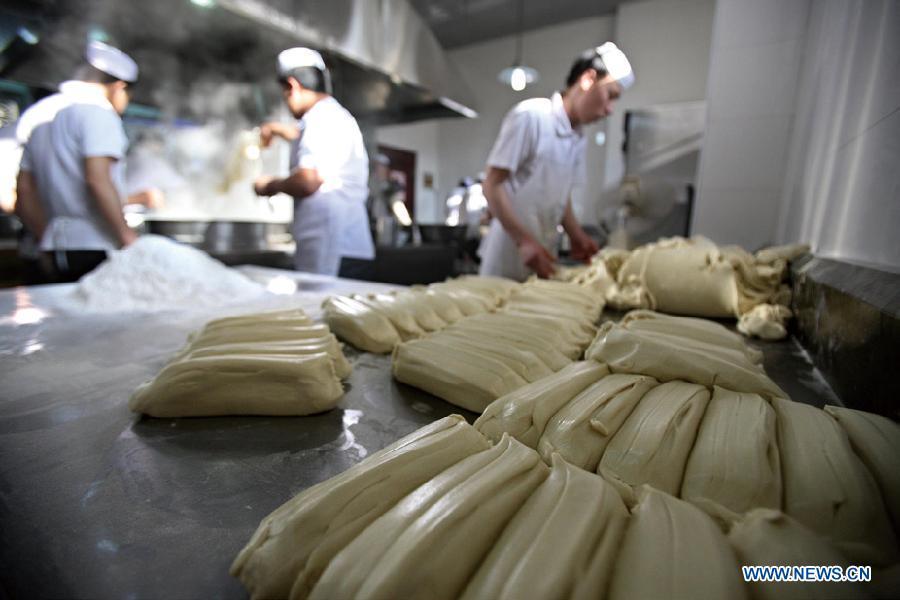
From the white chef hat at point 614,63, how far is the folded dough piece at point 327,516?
9.57ft

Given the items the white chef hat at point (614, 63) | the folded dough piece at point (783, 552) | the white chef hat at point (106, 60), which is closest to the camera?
the folded dough piece at point (783, 552)

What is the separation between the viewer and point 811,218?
2.11 meters

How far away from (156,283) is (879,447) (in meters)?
2.58

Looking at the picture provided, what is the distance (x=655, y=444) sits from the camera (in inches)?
29.0

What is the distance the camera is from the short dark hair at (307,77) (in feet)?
9.98

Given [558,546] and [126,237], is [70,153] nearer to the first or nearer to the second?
[126,237]

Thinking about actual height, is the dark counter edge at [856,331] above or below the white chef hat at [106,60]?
below

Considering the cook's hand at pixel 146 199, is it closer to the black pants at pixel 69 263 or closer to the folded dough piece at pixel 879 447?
the black pants at pixel 69 263

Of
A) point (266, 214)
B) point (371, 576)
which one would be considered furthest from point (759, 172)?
point (266, 214)

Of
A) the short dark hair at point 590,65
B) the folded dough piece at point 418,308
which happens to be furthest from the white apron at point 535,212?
the folded dough piece at point 418,308

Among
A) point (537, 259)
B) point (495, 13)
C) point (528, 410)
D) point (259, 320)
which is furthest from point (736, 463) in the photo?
point (495, 13)

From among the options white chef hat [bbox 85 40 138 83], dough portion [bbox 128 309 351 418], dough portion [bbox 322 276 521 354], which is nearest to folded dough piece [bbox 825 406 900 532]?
dough portion [bbox 128 309 351 418]

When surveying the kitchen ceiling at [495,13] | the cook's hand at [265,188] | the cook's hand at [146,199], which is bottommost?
the cook's hand at [146,199]

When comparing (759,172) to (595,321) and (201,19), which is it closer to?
(595,321)
